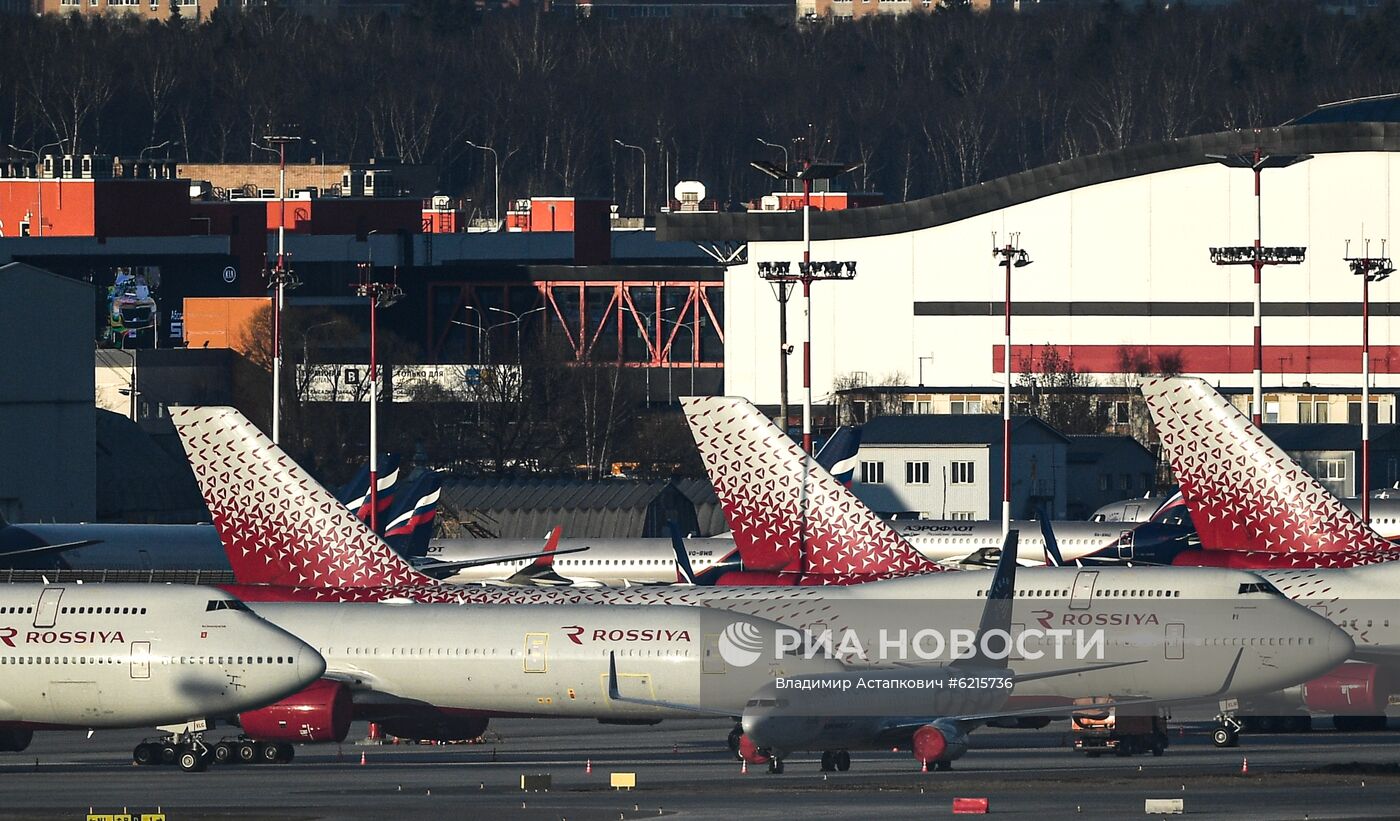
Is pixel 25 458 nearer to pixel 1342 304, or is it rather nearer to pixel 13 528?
pixel 13 528

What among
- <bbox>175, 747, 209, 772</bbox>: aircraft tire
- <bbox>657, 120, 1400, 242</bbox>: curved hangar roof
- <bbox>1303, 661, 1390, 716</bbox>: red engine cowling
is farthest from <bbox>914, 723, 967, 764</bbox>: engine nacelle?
<bbox>657, 120, 1400, 242</bbox>: curved hangar roof

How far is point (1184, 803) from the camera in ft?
144

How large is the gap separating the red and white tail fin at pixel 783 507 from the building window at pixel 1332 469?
75171 millimetres

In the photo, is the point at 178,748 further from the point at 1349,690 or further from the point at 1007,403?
the point at 1007,403

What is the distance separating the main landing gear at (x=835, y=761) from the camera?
167ft

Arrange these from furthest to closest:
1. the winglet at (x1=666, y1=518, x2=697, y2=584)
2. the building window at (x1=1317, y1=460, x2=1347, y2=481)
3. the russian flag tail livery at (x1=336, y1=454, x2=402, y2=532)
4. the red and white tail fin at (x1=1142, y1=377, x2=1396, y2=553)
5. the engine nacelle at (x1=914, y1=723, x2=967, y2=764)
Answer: the building window at (x1=1317, y1=460, x2=1347, y2=481)
the russian flag tail livery at (x1=336, y1=454, x2=402, y2=532)
the winglet at (x1=666, y1=518, x2=697, y2=584)
the red and white tail fin at (x1=1142, y1=377, x2=1396, y2=553)
the engine nacelle at (x1=914, y1=723, x2=967, y2=764)

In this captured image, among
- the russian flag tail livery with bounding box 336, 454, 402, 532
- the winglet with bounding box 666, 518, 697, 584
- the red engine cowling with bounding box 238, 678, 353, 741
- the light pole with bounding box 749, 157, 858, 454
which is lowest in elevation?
the red engine cowling with bounding box 238, 678, 353, 741

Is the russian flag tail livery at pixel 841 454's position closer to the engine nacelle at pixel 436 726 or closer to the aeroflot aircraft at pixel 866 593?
the aeroflot aircraft at pixel 866 593

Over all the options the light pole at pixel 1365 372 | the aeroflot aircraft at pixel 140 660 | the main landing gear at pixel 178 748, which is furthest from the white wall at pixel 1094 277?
the aeroflot aircraft at pixel 140 660

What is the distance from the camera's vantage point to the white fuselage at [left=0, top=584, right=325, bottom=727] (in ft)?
168

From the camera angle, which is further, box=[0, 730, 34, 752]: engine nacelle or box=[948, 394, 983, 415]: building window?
box=[948, 394, 983, 415]: building window

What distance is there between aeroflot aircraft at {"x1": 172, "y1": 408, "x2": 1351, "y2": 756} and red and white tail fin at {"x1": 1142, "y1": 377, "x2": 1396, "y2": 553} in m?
8.47

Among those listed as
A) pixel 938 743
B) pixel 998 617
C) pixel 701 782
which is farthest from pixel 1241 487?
pixel 701 782

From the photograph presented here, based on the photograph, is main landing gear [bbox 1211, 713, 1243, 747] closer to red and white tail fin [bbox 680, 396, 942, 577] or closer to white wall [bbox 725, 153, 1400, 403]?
red and white tail fin [bbox 680, 396, 942, 577]
